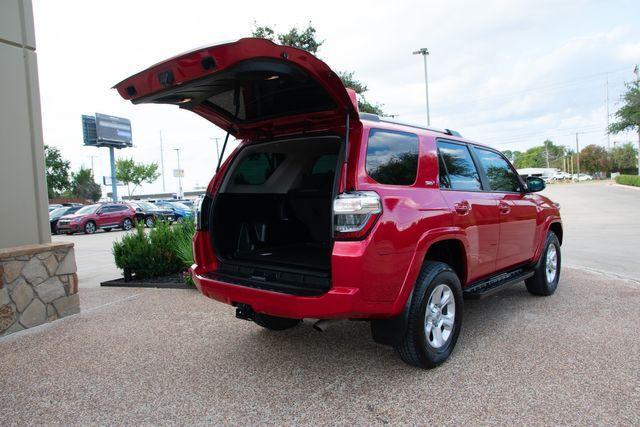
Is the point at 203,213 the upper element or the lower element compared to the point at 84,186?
lower

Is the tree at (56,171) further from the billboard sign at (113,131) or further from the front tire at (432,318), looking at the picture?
the front tire at (432,318)

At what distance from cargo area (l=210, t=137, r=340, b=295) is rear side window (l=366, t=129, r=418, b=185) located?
1.68 feet

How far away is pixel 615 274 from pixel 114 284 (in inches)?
310

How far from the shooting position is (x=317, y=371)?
144 inches

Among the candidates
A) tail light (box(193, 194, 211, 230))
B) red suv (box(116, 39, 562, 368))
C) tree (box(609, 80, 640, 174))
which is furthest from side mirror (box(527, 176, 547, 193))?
tree (box(609, 80, 640, 174))

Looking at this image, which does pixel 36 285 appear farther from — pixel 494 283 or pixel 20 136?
pixel 494 283

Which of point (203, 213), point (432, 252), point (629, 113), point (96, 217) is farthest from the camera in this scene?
point (629, 113)

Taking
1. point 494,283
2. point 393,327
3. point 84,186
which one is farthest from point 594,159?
point 393,327

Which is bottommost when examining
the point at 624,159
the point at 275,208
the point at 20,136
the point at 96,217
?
the point at 96,217

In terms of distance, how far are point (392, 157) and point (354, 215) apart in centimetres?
73

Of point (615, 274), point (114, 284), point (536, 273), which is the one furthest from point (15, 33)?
point (615, 274)

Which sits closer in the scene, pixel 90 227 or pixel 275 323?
pixel 275 323

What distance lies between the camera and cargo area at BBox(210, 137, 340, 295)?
13.1 feet

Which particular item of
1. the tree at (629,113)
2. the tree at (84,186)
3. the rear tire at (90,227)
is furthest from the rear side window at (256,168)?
the tree at (84,186)
